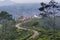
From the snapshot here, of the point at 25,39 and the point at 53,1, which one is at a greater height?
the point at 53,1

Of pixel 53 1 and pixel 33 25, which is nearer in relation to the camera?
pixel 53 1

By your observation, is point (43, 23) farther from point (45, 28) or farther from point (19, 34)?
point (19, 34)

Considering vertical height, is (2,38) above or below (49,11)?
below

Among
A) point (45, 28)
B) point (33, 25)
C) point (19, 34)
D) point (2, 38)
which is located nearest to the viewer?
point (2, 38)

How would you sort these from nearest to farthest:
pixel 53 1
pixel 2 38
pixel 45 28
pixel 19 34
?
pixel 53 1
pixel 2 38
pixel 19 34
pixel 45 28

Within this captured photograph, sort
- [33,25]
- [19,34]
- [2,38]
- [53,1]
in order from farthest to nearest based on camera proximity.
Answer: [33,25] → [19,34] → [2,38] → [53,1]

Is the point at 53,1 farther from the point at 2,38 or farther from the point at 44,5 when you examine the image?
the point at 2,38

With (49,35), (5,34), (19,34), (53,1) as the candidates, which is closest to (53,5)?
(53,1)

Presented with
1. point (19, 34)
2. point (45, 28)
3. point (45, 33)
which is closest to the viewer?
point (45, 33)

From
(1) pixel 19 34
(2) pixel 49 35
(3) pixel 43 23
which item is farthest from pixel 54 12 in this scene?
(3) pixel 43 23
